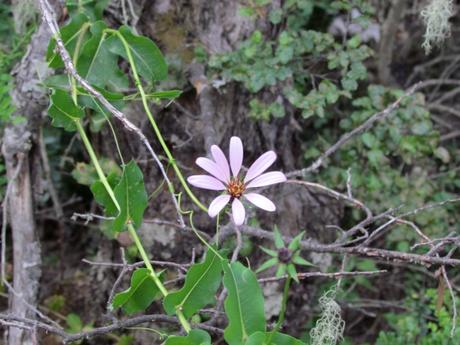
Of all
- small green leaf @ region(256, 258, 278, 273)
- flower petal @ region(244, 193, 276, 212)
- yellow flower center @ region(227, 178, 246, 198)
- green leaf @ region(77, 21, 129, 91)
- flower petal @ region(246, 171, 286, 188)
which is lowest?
small green leaf @ region(256, 258, 278, 273)

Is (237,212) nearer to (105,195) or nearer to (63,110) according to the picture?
(105,195)

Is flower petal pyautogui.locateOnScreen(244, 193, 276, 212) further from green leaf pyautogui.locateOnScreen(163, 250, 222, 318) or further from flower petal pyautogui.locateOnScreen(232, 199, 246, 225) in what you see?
green leaf pyautogui.locateOnScreen(163, 250, 222, 318)

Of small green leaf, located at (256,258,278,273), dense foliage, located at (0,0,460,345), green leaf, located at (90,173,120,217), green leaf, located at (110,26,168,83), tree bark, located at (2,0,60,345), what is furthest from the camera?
tree bark, located at (2,0,60,345)

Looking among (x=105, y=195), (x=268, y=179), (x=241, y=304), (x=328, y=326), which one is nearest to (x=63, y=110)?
(x=105, y=195)

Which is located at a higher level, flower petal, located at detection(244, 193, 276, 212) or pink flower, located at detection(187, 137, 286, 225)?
pink flower, located at detection(187, 137, 286, 225)

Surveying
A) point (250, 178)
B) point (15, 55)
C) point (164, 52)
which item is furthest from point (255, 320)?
point (15, 55)

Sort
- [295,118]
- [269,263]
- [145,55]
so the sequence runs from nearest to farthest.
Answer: [269,263] < [145,55] < [295,118]

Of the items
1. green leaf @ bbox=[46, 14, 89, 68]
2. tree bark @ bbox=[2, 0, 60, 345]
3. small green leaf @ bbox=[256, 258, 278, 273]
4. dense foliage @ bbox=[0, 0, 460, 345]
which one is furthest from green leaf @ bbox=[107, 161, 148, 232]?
tree bark @ bbox=[2, 0, 60, 345]
